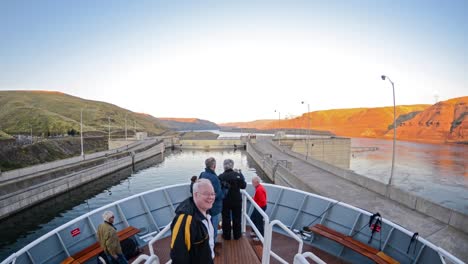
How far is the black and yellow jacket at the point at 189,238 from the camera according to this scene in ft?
6.95

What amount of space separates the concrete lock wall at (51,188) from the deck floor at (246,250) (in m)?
17.6

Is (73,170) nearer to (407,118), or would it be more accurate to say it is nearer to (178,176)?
(178,176)

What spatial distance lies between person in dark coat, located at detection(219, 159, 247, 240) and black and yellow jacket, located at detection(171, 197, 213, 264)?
2624 mm

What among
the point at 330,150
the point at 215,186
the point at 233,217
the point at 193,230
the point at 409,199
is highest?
the point at 193,230

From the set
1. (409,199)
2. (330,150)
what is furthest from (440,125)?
(409,199)

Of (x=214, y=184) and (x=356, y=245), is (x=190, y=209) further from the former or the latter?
(x=356, y=245)

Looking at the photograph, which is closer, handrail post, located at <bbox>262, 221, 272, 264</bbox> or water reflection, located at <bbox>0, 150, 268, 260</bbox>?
handrail post, located at <bbox>262, 221, 272, 264</bbox>

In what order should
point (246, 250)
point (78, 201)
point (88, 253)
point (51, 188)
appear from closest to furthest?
point (246, 250)
point (88, 253)
point (51, 188)
point (78, 201)

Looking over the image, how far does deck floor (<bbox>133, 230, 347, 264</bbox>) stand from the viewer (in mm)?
4438

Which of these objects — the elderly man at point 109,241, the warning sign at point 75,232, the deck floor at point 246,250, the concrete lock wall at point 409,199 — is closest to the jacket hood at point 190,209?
the deck floor at point 246,250

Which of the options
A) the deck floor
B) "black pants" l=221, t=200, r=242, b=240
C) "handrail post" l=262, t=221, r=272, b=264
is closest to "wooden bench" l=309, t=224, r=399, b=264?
the deck floor

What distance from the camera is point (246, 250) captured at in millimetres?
4754

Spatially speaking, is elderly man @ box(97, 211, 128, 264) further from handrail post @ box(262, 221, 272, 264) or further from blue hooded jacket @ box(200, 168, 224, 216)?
handrail post @ box(262, 221, 272, 264)

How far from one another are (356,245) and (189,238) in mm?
4767
